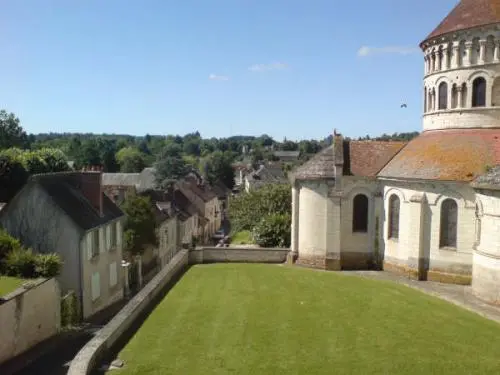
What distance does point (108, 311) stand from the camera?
29.0 m

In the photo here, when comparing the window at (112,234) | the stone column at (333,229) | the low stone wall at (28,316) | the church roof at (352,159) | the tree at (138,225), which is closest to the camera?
the low stone wall at (28,316)

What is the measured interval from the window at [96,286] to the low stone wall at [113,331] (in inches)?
153

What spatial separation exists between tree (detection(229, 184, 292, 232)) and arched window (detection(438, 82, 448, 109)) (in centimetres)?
1906

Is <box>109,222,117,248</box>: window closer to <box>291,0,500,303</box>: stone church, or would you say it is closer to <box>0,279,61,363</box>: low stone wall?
<box>0,279,61,363</box>: low stone wall

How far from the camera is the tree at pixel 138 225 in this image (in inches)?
1518

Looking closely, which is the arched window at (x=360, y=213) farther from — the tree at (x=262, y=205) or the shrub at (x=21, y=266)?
the shrub at (x=21, y=266)

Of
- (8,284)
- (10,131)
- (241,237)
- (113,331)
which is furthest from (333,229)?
(10,131)

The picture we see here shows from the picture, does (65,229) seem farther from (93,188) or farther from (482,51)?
(482,51)

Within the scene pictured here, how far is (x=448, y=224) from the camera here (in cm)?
2847

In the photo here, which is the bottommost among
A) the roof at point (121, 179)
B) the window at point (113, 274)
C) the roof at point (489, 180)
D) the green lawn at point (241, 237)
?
the green lawn at point (241, 237)

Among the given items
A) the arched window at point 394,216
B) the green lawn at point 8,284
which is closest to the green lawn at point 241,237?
the arched window at point 394,216

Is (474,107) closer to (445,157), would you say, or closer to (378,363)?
(445,157)

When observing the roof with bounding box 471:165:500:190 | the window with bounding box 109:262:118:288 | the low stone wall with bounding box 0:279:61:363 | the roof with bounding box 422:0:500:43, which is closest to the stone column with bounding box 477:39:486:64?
the roof with bounding box 422:0:500:43

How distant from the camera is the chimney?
29.9m
